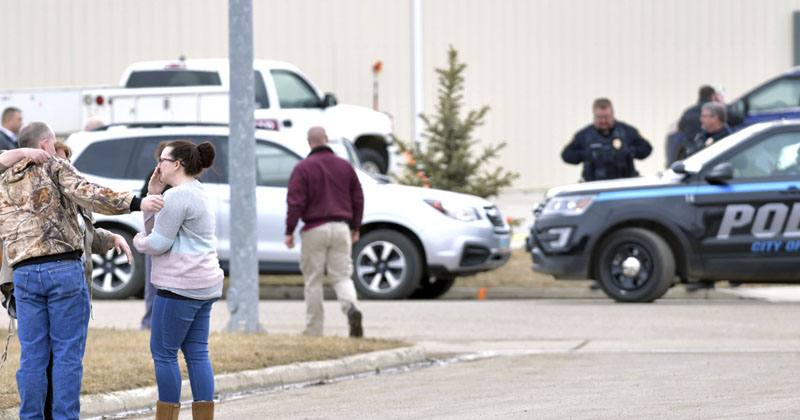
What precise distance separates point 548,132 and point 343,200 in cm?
2288

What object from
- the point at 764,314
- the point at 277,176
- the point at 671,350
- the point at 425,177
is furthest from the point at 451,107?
the point at 671,350

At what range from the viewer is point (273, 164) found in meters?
16.5

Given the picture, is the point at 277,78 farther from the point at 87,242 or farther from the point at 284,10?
the point at 87,242

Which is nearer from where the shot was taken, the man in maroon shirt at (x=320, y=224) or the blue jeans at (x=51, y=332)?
the blue jeans at (x=51, y=332)

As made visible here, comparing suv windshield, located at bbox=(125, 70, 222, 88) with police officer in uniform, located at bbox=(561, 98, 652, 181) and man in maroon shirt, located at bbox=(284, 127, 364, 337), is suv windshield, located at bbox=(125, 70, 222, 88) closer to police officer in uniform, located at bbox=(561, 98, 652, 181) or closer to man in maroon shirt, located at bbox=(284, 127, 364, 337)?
police officer in uniform, located at bbox=(561, 98, 652, 181)

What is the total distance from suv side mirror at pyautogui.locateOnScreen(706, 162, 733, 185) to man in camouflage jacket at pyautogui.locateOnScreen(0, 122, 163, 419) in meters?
8.73

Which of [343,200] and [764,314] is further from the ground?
[343,200]

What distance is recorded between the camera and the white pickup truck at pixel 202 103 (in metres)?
21.8

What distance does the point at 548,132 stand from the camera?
3512cm

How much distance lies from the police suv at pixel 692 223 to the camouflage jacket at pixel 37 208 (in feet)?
28.5

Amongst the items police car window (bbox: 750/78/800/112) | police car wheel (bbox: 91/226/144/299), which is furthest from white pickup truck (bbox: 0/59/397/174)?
police car window (bbox: 750/78/800/112)

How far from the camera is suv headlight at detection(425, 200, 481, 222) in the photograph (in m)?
16.4

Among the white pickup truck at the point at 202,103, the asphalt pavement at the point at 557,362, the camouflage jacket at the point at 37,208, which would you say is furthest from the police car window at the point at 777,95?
the camouflage jacket at the point at 37,208

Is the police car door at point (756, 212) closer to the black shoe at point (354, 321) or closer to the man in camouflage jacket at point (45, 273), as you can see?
the black shoe at point (354, 321)
